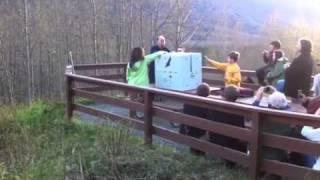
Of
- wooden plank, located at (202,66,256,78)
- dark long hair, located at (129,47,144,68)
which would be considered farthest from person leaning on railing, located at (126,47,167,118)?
wooden plank, located at (202,66,256,78)

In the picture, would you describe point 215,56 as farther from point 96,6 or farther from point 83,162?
point 83,162

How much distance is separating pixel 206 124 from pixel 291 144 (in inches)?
52.0

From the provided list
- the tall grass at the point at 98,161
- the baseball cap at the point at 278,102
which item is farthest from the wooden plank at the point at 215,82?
the baseball cap at the point at 278,102

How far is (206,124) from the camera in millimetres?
6496

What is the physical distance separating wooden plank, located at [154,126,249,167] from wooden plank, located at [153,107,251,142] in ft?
0.63

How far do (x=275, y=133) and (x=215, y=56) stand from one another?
30364mm

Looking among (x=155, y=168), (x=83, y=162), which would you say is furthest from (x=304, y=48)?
(x=83, y=162)

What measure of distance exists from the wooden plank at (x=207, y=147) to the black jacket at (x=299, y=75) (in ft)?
7.02

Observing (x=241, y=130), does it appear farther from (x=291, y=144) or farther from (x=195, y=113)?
(x=195, y=113)

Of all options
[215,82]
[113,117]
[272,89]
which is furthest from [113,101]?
[215,82]

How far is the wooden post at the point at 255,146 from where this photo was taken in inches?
222

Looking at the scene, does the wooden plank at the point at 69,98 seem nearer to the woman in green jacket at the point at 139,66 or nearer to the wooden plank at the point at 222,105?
the woman in green jacket at the point at 139,66

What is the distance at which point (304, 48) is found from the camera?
7.87 meters

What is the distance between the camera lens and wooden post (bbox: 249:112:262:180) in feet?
18.5
